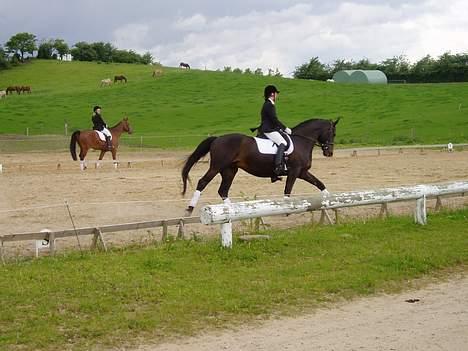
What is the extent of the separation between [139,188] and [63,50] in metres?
99.3

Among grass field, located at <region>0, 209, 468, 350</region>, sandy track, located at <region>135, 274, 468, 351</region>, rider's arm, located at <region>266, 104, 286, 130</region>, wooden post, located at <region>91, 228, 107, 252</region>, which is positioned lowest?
sandy track, located at <region>135, 274, 468, 351</region>

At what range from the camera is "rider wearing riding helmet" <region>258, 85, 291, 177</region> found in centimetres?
1311

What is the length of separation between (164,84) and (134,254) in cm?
6550

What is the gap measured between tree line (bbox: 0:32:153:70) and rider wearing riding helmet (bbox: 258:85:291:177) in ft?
313

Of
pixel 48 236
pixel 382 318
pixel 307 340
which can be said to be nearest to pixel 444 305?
pixel 382 318

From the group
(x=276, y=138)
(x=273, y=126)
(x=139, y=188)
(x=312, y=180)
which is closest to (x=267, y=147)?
(x=276, y=138)

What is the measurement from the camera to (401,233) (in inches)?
415

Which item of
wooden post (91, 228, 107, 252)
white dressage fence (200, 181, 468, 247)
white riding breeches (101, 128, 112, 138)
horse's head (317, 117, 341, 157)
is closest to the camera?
white dressage fence (200, 181, 468, 247)

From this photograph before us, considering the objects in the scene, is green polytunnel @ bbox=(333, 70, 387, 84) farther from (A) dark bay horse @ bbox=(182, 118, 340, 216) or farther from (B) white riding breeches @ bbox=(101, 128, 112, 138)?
(A) dark bay horse @ bbox=(182, 118, 340, 216)

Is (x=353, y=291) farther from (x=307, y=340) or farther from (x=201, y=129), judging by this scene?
(x=201, y=129)

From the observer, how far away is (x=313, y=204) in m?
10.2

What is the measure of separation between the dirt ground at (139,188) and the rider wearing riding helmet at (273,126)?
1166mm

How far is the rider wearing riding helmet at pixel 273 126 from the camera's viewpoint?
1311 centimetres

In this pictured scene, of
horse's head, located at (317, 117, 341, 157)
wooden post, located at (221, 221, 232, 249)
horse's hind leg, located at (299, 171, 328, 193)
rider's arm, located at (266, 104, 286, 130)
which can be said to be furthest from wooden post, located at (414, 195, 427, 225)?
wooden post, located at (221, 221, 232, 249)
